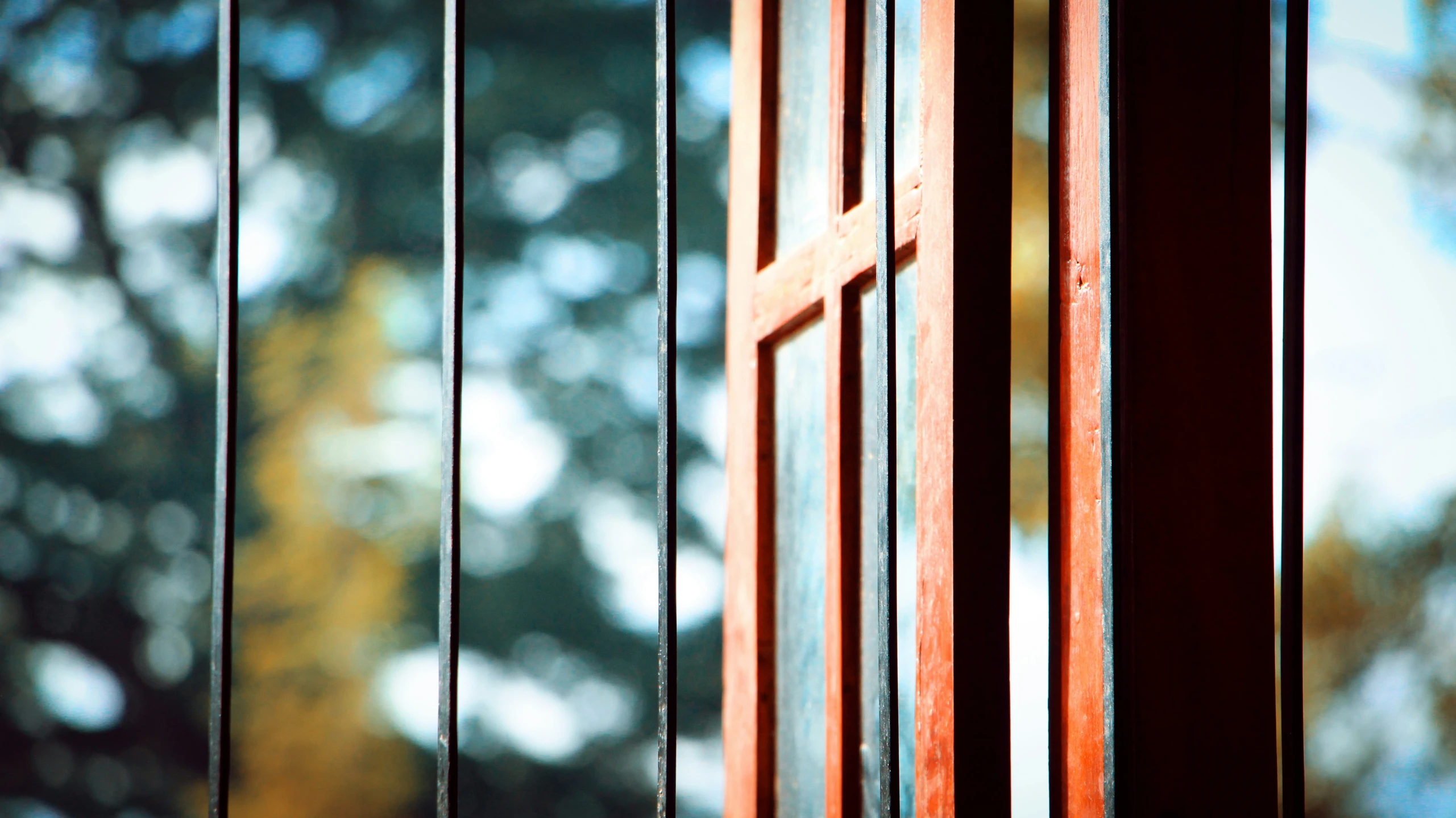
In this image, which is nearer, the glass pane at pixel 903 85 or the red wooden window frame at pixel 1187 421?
the red wooden window frame at pixel 1187 421

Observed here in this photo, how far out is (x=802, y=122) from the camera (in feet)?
5.27

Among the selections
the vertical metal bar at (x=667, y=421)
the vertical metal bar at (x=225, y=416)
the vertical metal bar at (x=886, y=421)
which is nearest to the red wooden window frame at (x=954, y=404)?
the vertical metal bar at (x=886, y=421)

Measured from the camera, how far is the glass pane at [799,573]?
149 cm

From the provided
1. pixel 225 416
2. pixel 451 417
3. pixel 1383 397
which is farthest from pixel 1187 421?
→ pixel 1383 397

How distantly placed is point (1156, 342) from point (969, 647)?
0.28 meters

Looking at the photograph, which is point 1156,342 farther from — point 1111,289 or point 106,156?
point 106,156

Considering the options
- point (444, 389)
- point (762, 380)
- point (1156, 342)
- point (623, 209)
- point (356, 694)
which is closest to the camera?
point (444, 389)

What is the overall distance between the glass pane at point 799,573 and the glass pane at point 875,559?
0.61ft

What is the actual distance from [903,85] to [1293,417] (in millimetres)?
685

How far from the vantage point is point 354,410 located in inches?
144

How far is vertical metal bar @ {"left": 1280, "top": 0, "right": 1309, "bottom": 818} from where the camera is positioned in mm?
660

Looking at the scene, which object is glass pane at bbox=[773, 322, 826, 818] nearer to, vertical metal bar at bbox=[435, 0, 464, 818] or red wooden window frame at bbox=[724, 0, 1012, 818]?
red wooden window frame at bbox=[724, 0, 1012, 818]

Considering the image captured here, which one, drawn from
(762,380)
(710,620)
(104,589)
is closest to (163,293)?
(104,589)

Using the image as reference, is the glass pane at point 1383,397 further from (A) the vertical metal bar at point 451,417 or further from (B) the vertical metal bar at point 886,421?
(A) the vertical metal bar at point 451,417
